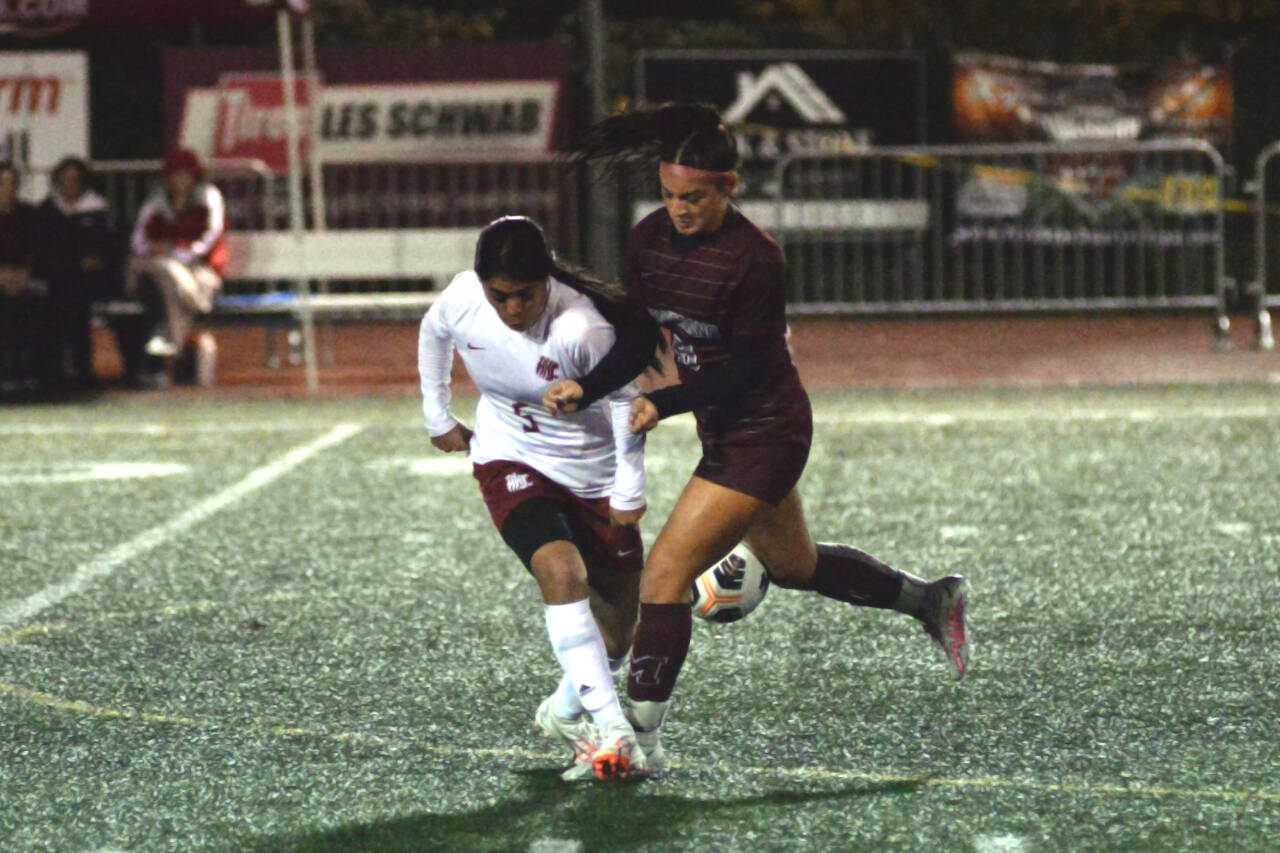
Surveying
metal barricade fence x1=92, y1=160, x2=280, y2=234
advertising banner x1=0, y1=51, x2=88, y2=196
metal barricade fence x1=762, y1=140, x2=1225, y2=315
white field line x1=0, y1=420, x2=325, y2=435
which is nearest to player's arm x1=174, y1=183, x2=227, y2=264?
metal barricade fence x1=92, y1=160, x2=280, y2=234

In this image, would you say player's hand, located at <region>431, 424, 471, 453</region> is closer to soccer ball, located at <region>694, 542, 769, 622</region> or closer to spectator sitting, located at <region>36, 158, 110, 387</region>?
soccer ball, located at <region>694, 542, 769, 622</region>

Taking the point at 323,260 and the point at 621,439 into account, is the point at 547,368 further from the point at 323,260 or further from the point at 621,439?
the point at 323,260

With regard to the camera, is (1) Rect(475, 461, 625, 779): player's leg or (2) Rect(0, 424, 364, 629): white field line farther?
(2) Rect(0, 424, 364, 629): white field line

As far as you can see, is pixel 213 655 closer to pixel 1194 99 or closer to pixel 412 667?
pixel 412 667

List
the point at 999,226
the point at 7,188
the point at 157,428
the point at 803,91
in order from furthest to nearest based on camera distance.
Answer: the point at 803,91
the point at 999,226
the point at 7,188
the point at 157,428

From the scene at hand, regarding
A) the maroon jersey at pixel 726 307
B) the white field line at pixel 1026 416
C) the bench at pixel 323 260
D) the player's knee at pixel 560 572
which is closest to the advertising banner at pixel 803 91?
the bench at pixel 323 260

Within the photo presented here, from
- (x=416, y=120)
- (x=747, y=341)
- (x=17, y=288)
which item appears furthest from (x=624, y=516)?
(x=416, y=120)

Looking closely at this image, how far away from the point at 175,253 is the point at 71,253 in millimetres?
721

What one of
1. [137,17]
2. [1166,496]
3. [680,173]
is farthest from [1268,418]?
[137,17]

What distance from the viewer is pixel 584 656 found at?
195 inches

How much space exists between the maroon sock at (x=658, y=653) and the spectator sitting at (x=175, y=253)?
10113 millimetres

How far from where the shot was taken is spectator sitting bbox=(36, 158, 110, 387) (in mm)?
14555

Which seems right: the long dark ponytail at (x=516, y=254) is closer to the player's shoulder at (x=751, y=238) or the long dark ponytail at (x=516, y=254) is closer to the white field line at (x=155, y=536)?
the player's shoulder at (x=751, y=238)

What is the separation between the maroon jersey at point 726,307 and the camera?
495 cm
